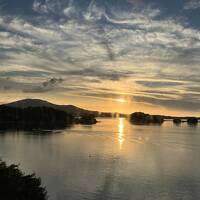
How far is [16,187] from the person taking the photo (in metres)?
40.9

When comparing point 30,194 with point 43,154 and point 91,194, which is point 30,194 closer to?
point 91,194

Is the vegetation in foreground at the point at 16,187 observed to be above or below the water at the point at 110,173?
above

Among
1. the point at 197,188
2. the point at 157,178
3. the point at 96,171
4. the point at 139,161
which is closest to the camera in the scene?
the point at 197,188

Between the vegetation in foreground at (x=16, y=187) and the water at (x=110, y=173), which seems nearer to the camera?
the vegetation in foreground at (x=16, y=187)

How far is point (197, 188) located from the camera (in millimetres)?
63219

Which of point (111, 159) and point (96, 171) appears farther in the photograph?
point (111, 159)

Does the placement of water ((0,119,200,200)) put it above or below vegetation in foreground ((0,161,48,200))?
below

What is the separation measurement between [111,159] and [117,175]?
21.8 meters

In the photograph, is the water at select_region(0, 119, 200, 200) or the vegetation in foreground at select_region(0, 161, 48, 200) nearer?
the vegetation in foreground at select_region(0, 161, 48, 200)

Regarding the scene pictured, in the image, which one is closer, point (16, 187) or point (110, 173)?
point (16, 187)

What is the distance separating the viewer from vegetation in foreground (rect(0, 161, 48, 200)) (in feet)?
131

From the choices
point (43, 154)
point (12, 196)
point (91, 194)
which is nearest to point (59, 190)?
point (91, 194)

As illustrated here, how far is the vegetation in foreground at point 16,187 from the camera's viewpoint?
1566 inches

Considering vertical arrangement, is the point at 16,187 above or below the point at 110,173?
above
